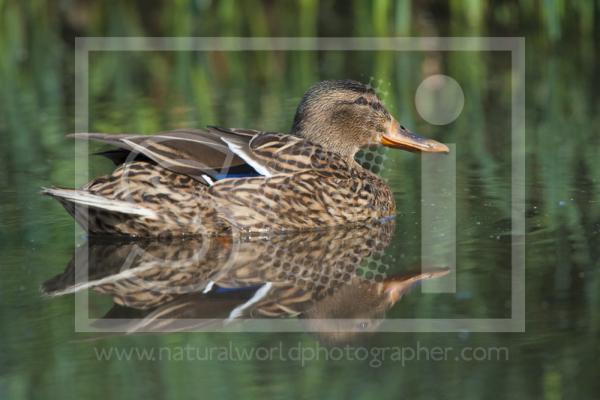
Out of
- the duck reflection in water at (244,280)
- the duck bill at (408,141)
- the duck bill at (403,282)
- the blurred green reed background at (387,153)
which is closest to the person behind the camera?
the blurred green reed background at (387,153)


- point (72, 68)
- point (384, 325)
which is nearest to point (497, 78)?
point (72, 68)

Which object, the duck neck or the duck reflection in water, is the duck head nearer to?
the duck neck

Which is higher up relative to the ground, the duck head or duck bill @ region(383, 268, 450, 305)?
the duck head

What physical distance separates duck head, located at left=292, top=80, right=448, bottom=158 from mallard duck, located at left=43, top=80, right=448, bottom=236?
29 cm

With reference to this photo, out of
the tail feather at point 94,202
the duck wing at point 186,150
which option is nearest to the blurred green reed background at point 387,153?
the tail feather at point 94,202

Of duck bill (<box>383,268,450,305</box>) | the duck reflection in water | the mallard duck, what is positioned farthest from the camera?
the mallard duck

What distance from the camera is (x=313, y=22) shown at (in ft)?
58.9

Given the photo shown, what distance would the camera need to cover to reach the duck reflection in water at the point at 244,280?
22.3 feet

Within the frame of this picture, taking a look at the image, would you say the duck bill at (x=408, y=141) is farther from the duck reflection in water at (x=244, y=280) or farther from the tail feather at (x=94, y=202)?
the tail feather at (x=94, y=202)

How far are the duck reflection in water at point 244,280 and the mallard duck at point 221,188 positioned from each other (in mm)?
135

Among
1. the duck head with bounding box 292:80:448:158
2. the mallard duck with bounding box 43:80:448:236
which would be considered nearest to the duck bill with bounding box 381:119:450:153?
the duck head with bounding box 292:80:448:158

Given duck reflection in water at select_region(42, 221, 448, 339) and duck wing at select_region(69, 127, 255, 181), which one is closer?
duck reflection in water at select_region(42, 221, 448, 339)

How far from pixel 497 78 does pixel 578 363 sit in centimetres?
930

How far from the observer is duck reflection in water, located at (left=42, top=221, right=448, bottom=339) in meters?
6.80
